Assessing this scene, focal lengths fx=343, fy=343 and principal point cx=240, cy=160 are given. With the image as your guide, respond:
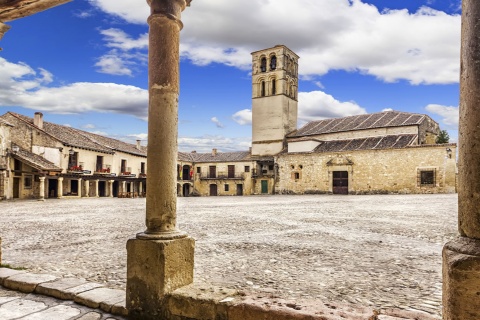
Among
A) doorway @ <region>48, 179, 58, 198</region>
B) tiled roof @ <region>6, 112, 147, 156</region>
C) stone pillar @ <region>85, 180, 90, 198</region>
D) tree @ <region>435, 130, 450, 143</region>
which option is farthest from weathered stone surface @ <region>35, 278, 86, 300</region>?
tree @ <region>435, 130, 450, 143</region>

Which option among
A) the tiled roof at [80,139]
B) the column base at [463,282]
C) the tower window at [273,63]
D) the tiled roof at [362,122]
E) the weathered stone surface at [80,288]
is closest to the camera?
the column base at [463,282]

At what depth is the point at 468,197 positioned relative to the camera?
1659mm

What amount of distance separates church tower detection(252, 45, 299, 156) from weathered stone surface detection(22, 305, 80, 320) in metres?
33.3

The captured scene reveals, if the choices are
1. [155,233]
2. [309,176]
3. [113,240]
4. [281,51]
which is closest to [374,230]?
[113,240]

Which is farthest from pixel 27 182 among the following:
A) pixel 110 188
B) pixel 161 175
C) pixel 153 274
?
pixel 153 274

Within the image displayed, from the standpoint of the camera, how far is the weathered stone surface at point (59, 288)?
2.85 m

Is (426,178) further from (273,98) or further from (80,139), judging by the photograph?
(80,139)

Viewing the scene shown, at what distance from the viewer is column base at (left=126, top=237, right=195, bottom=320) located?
8.16ft

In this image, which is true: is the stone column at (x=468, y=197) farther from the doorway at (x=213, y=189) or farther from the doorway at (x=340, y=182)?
the doorway at (x=213, y=189)

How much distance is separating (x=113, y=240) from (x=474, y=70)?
5.63 meters

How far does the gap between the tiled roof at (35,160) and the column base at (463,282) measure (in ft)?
81.1

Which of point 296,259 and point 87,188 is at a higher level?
point 296,259

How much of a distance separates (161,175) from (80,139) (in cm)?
3003

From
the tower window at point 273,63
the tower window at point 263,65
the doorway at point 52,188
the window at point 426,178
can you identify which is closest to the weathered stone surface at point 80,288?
the window at point 426,178
